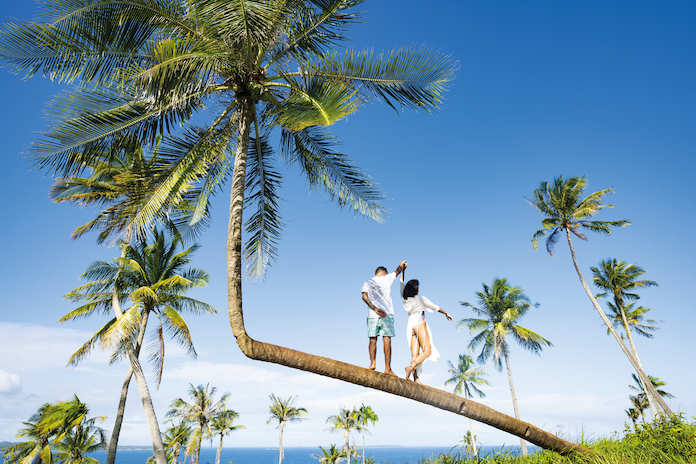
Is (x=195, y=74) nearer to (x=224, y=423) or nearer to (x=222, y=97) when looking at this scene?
(x=222, y=97)

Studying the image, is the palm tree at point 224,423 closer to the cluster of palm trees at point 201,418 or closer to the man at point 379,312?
the cluster of palm trees at point 201,418

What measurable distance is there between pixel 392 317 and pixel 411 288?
0.70 m

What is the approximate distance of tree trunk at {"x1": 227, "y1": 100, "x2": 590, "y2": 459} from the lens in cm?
435

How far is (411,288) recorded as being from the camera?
595cm

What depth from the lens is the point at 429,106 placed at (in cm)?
635

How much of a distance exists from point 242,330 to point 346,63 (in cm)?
460

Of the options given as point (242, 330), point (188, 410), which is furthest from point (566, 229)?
point (188, 410)

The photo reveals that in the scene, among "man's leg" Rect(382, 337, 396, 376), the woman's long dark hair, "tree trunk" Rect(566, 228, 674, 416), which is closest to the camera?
"man's leg" Rect(382, 337, 396, 376)

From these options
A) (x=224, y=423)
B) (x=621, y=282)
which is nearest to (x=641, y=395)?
(x=621, y=282)

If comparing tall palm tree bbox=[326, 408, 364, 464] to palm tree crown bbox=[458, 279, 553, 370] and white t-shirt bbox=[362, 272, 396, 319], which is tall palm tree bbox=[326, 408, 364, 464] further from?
white t-shirt bbox=[362, 272, 396, 319]

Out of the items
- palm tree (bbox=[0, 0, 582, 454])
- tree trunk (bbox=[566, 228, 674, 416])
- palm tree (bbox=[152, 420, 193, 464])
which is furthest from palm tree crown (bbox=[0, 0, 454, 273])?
palm tree (bbox=[152, 420, 193, 464])

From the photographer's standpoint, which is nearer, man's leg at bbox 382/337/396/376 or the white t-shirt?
man's leg at bbox 382/337/396/376

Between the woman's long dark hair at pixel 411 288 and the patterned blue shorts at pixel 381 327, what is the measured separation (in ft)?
2.08

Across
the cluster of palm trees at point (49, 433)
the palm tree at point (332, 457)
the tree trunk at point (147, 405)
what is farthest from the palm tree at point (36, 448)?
the palm tree at point (332, 457)
